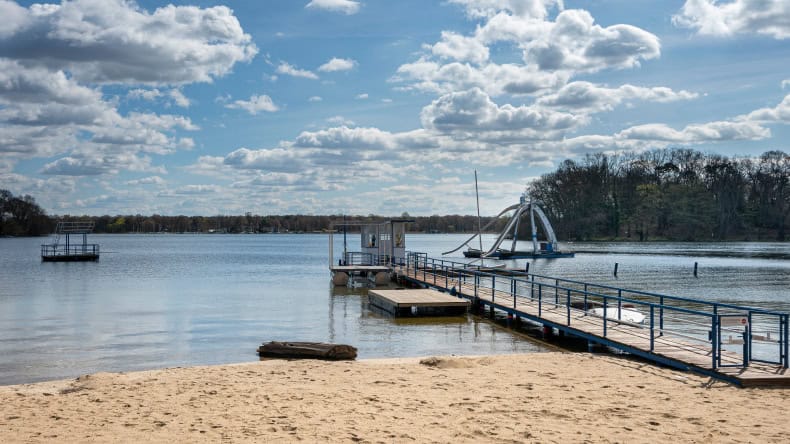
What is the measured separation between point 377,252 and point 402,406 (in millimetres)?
32305

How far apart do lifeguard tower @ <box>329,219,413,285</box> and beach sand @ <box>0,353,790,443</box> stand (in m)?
25.0

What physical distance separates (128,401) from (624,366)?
8.91 metres

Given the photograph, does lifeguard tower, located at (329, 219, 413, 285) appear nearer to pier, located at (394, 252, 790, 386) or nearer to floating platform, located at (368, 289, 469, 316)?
pier, located at (394, 252, 790, 386)

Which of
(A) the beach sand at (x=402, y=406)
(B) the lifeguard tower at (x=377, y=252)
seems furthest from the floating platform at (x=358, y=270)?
(A) the beach sand at (x=402, y=406)

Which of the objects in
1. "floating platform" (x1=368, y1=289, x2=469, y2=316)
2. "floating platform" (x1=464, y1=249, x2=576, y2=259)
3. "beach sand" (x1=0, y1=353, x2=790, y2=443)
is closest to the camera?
"beach sand" (x1=0, y1=353, x2=790, y2=443)

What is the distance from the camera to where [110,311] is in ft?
90.1

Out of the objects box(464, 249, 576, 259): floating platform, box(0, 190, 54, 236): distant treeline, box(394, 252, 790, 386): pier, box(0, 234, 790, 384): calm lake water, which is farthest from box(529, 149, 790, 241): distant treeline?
box(0, 190, 54, 236): distant treeline

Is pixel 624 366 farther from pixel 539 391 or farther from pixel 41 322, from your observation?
pixel 41 322

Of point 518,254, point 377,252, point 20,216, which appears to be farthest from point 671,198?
point 20,216

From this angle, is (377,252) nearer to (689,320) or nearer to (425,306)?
(425,306)

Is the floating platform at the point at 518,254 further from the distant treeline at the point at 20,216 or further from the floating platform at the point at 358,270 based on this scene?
the distant treeline at the point at 20,216

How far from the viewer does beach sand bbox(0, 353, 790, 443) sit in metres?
8.41

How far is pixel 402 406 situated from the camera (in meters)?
9.91

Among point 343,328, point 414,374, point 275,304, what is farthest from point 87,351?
point 275,304
